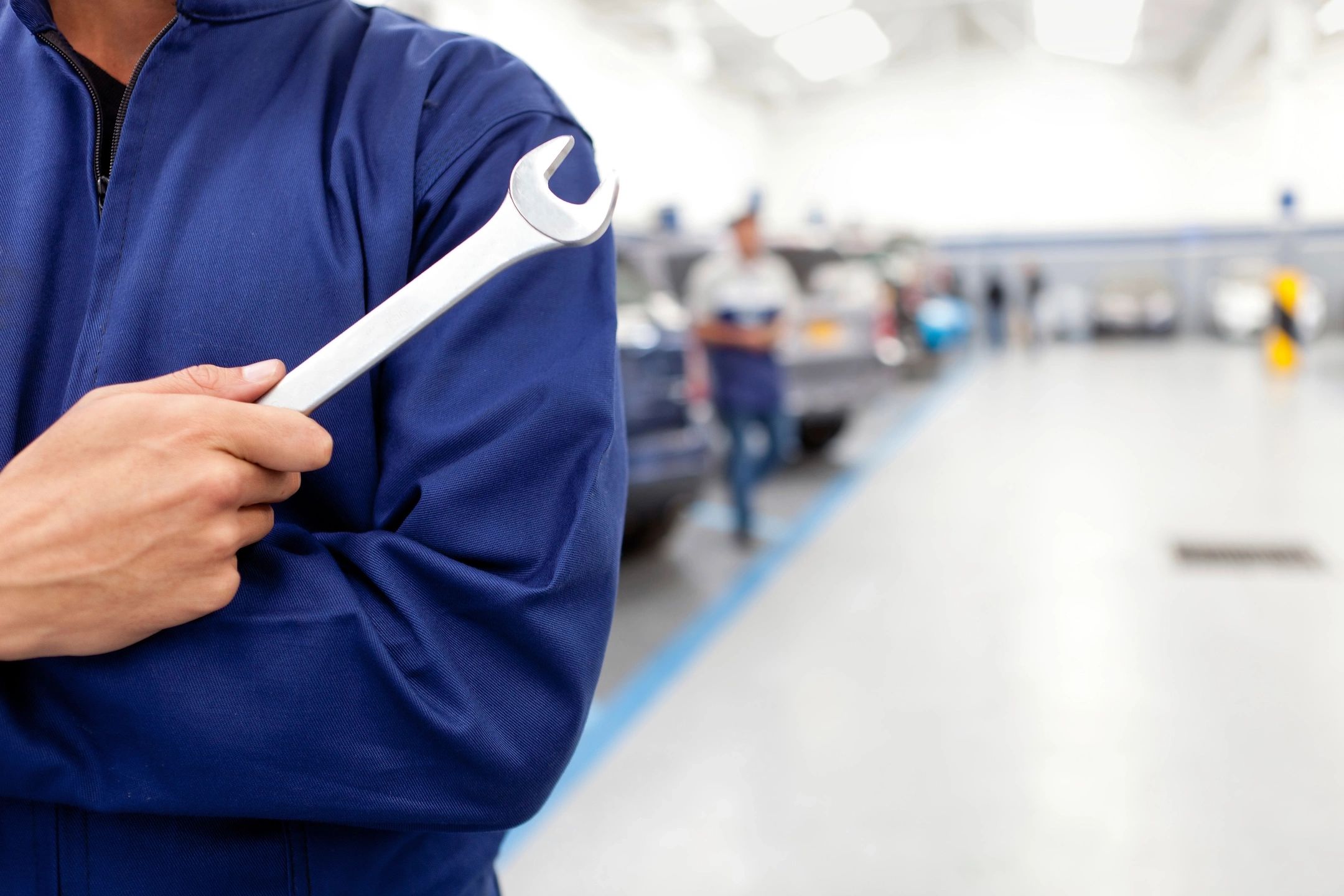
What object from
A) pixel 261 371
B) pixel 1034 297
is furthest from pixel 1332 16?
pixel 261 371

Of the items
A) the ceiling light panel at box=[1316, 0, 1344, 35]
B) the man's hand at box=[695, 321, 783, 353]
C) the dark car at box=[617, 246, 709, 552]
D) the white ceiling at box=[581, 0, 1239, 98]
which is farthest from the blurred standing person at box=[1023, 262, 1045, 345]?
the dark car at box=[617, 246, 709, 552]

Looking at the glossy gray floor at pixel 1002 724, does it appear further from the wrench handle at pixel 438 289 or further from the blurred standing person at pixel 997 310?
the blurred standing person at pixel 997 310

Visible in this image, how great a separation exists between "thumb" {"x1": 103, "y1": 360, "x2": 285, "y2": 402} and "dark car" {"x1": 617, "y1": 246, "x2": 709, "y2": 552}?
3.66m

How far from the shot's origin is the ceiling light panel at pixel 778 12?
14188mm

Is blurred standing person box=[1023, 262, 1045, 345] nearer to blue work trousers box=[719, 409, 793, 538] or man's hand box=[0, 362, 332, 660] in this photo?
blue work trousers box=[719, 409, 793, 538]

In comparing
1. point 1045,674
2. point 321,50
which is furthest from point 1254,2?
point 321,50

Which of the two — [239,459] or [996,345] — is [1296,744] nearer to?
[239,459]

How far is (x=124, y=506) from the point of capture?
23.5 inches

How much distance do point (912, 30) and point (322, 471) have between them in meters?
20.2

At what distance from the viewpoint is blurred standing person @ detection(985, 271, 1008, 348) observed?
16.6 metres

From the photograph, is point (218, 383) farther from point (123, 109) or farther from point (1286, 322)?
point (1286, 322)

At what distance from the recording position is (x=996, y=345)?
1741 cm

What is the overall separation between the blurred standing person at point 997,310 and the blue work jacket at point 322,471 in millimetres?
16716

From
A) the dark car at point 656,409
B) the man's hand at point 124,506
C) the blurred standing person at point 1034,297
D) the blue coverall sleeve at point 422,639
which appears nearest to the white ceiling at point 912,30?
the blurred standing person at point 1034,297
